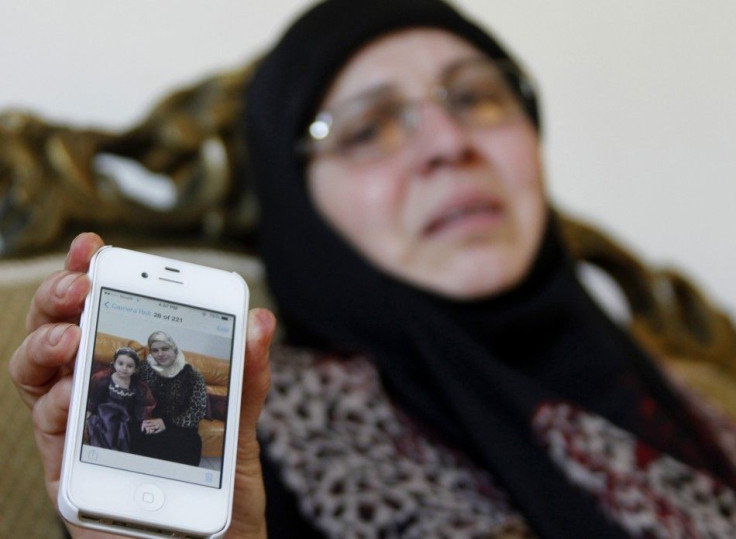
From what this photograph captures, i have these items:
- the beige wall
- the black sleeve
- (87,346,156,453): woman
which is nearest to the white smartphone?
(87,346,156,453): woman

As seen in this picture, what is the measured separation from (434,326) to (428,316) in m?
0.02

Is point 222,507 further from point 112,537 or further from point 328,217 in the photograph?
point 328,217

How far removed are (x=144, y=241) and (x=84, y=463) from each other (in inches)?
24.1

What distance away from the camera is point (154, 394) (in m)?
0.45

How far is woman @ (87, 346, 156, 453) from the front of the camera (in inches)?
17.3

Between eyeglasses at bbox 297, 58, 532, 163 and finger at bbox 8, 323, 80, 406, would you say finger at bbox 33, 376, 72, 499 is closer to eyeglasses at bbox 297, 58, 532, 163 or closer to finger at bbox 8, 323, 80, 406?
finger at bbox 8, 323, 80, 406

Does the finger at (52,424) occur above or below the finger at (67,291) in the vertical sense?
below

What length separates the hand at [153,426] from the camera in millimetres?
444

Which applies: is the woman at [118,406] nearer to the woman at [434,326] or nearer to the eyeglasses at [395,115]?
the woman at [434,326]

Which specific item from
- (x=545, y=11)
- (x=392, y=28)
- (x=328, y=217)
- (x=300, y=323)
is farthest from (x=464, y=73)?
(x=545, y=11)


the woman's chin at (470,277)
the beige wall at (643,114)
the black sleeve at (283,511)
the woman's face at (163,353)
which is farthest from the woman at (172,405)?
the beige wall at (643,114)

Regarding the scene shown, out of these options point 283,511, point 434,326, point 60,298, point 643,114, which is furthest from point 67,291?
point 643,114

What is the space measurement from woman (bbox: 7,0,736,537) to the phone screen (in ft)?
0.98

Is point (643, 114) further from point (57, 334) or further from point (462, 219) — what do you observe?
point (57, 334)
